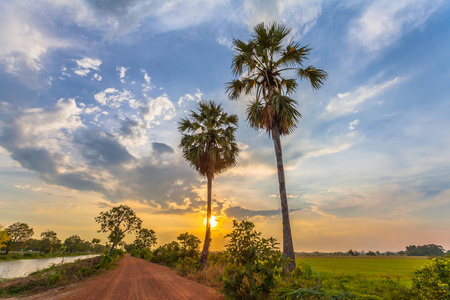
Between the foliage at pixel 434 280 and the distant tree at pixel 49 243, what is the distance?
4691 inches

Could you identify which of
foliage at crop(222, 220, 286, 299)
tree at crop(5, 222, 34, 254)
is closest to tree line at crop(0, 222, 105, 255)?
tree at crop(5, 222, 34, 254)

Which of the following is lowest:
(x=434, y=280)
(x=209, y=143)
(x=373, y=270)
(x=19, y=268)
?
(x=19, y=268)

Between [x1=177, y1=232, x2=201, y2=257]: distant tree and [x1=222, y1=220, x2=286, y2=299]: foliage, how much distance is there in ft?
44.2

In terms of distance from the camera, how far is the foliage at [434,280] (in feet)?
11.4

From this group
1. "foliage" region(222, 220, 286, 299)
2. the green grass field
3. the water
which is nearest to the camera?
"foliage" region(222, 220, 286, 299)

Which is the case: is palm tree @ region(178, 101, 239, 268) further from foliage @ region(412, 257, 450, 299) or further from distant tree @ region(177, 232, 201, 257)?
foliage @ region(412, 257, 450, 299)

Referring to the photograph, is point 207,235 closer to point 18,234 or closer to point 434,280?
point 434,280

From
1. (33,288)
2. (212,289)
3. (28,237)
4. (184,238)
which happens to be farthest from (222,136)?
(28,237)

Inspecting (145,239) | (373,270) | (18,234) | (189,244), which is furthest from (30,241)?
(373,270)

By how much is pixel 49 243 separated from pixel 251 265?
121441 mm

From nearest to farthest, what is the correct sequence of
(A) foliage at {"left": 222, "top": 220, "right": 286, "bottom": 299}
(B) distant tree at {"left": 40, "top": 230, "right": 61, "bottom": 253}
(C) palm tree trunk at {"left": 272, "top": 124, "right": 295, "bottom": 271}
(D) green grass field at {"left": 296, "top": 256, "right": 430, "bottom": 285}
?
(A) foliage at {"left": 222, "top": 220, "right": 286, "bottom": 299}, (C) palm tree trunk at {"left": 272, "top": 124, "right": 295, "bottom": 271}, (D) green grass field at {"left": 296, "top": 256, "right": 430, "bottom": 285}, (B) distant tree at {"left": 40, "top": 230, "right": 61, "bottom": 253}

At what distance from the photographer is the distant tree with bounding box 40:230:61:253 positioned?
278ft

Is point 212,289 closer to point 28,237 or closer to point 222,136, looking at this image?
point 222,136

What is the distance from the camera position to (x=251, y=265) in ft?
14.6
